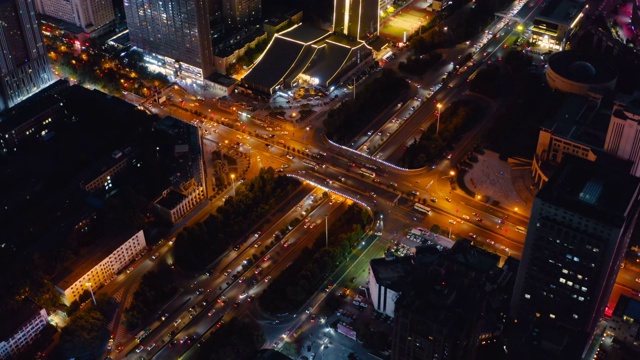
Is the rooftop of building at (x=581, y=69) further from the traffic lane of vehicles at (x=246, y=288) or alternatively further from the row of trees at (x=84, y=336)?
the row of trees at (x=84, y=336)

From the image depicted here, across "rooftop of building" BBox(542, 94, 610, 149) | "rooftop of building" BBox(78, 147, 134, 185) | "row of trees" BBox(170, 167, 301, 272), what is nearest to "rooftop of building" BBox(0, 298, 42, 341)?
"row of trees" BBox(170, 167, 301, 272)

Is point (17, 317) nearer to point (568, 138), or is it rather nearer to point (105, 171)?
point (105, 171)

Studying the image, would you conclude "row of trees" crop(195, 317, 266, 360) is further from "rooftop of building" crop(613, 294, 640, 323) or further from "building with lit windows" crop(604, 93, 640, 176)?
"building with lit windows" crop(604, 93, 640, 176)

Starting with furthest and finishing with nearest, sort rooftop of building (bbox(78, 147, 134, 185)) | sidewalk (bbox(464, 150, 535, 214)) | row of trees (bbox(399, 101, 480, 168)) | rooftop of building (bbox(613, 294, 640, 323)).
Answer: row of trees (bbox(399, 101, 480, 168)) < sidewalk (bbox(464, 150, 535, 214)) < rooftop of building (bbox(78, 147, 134, 185)) < rooftop of building (bbox(613, 294, 640, 323))

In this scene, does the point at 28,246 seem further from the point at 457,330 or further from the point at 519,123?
the point at 519,123

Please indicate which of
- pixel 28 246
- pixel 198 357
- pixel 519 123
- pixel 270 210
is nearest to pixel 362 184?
pixel 270 210

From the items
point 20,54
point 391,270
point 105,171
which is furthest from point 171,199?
point 20,54
